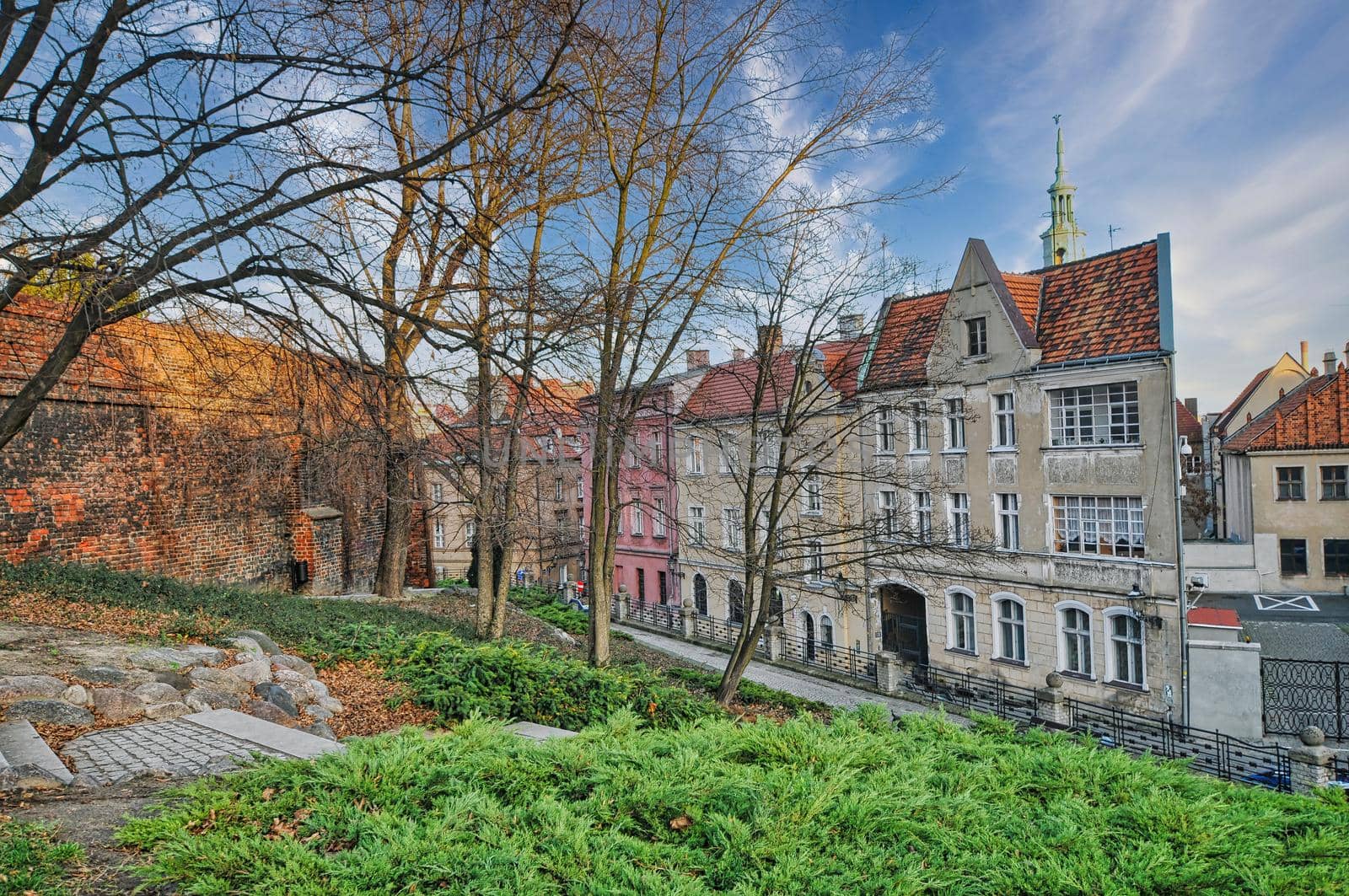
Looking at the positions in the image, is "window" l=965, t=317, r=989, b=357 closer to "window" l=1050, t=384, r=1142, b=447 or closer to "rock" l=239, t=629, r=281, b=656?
"window" l=1050, t=384, r=1142, b=447

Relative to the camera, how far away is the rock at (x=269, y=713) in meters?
6.95

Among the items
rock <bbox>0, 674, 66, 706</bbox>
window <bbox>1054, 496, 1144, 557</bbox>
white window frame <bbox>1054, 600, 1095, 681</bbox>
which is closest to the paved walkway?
white window frame <bbox>1054, 600, 1095, 681</bbox>

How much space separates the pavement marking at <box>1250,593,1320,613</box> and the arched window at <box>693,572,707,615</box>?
64.4 feet

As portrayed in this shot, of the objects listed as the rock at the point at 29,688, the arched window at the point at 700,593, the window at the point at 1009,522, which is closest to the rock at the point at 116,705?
the rock at the point at 29,688

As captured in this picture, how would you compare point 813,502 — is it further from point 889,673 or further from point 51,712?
point 51,712

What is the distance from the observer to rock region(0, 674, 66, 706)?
636 cm

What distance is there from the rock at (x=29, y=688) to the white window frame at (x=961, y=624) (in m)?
19.7

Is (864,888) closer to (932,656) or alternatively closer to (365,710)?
(365,710)

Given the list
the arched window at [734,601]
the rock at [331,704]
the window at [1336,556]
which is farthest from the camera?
the window at [1336,556]

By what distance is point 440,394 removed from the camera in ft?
24.6

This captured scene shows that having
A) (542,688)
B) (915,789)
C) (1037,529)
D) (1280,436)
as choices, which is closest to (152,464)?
(542,688)

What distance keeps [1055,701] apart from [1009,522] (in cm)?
577

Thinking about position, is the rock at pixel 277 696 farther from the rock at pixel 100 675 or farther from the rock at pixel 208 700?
the rock at pixel 100 675

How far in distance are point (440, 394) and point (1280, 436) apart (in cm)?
3489
